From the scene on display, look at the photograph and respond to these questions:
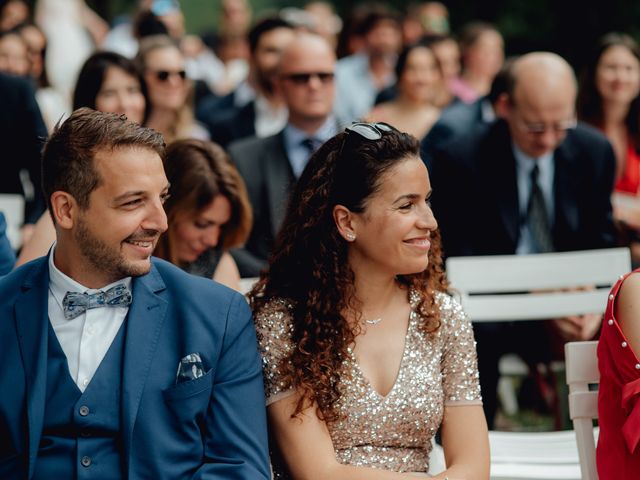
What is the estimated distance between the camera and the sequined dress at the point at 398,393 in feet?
11.3

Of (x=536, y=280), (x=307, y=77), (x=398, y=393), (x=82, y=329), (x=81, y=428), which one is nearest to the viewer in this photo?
(x=81, y=428)

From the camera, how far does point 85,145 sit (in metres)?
3.15

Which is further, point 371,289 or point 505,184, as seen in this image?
point 505,184

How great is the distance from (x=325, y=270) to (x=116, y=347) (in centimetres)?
75

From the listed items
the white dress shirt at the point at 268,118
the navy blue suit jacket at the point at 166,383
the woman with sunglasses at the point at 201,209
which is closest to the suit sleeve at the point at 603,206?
the woman with sunglasses at the point at 201,209

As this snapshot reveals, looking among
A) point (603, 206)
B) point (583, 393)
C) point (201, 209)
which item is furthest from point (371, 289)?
point (603, 206)

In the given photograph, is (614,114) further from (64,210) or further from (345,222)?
(64,210)

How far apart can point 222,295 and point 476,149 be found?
2.81m

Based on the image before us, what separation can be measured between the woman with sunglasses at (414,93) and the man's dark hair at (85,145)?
5.36m

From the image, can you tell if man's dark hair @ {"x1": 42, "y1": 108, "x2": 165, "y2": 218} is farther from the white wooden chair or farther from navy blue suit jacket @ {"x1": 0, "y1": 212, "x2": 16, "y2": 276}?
the white wooden chair

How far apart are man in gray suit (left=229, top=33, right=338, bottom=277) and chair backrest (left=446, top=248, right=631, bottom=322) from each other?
110 cm

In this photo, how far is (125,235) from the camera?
314 centimetres

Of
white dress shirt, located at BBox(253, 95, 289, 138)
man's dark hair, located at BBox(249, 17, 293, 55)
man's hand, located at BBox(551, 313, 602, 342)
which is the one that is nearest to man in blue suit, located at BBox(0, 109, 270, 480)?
man's hand, located at BBox(551, 313, 602, 342)

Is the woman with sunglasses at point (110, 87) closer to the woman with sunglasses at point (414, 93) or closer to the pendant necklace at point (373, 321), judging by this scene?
the pendant necklace at point (373, 321)
